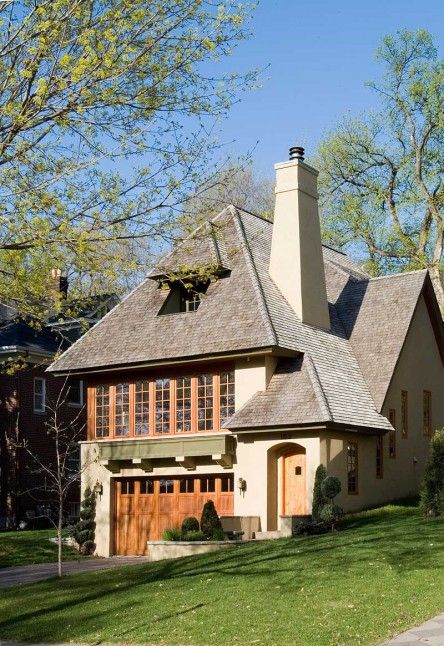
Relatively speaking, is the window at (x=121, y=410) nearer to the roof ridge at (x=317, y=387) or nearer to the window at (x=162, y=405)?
the window at (x=162, y=405)

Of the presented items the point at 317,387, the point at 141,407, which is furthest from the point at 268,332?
the point at 141,407

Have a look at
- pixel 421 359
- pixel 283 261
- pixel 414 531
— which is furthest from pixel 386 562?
pixel 421 359

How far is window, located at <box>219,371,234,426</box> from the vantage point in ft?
85.8

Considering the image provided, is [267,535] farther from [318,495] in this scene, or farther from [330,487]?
[330,487]

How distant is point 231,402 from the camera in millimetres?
26172

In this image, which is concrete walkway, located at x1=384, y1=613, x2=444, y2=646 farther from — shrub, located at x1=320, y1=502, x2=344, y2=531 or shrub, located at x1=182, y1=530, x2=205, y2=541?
shrub, located at x1=182, y1=530, x2=205, y2=541

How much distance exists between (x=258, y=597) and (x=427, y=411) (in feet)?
57.8

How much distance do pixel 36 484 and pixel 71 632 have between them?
2235cm

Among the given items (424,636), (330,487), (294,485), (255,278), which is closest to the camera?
(424,636)

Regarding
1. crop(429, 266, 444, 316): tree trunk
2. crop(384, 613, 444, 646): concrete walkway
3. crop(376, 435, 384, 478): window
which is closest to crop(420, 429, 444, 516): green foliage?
crop(376, 435, 384, 478): window

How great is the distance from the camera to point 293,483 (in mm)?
25062

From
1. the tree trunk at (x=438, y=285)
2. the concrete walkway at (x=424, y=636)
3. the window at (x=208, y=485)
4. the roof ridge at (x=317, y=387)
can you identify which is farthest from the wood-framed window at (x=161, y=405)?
the tree trunk at (x=438, y=285)

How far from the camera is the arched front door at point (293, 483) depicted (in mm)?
24828

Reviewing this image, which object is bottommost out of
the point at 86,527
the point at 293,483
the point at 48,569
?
the point at 48,569
